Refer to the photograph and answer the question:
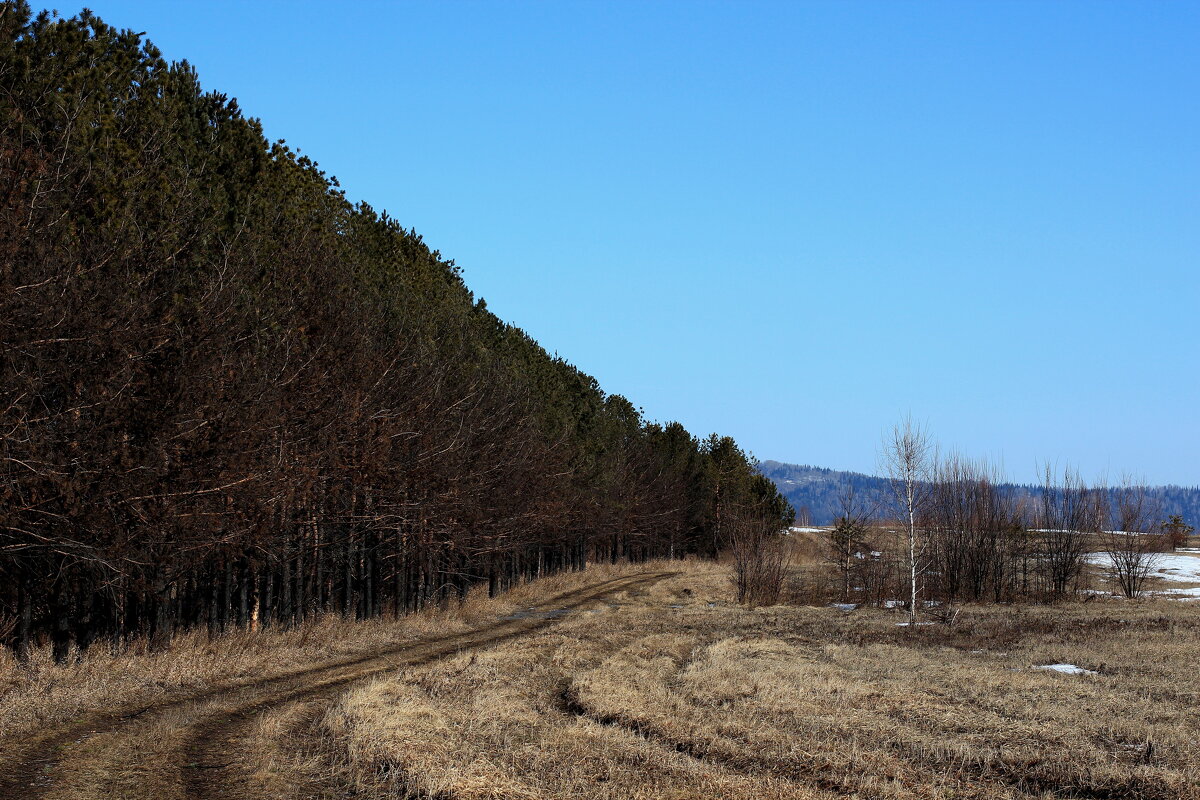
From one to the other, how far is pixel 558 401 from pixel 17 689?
4065 centimetres

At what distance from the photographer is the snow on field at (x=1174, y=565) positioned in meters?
63.0

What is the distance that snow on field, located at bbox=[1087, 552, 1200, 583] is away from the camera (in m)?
63.0

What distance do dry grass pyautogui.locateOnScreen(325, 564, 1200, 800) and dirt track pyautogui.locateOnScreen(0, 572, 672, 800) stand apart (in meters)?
1.01

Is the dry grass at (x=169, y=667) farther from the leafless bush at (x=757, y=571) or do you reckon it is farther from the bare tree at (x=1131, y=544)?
the bare tree at (x=1131, y=544)

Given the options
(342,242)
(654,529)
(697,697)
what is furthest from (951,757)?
(654,529)

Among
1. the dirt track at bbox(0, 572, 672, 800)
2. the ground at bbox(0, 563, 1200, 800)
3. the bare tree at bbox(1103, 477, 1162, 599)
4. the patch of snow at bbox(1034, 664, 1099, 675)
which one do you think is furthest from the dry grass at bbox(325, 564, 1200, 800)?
the bare tree at bbox(1103, 477, 1162, 599)

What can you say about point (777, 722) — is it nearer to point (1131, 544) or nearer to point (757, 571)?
point (757, 571)

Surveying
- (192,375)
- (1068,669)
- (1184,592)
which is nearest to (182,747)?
(192,375)

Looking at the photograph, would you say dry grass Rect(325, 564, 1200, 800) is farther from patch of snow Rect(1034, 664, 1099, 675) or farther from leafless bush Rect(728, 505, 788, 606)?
leafless bush Rect(728, 505, 788, 606)

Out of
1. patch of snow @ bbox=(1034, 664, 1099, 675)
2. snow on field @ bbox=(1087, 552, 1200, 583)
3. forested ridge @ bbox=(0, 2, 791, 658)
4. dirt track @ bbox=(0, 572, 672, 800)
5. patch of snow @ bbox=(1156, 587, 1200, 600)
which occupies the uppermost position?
forested ridge @ bbox=(0, 2, 791, 658)

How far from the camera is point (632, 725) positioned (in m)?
12.9

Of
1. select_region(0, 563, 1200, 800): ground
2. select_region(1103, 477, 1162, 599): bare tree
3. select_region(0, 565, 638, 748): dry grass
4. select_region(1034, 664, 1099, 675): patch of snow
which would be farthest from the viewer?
select_region(1103, 477, 1162, 599): bare tree

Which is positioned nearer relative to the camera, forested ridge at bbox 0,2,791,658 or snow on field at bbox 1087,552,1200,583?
forested ridge at bbox 0,2,791,658

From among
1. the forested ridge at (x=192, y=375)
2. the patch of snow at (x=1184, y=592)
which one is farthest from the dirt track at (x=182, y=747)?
the patch of snow at (x=1184, y=592)
